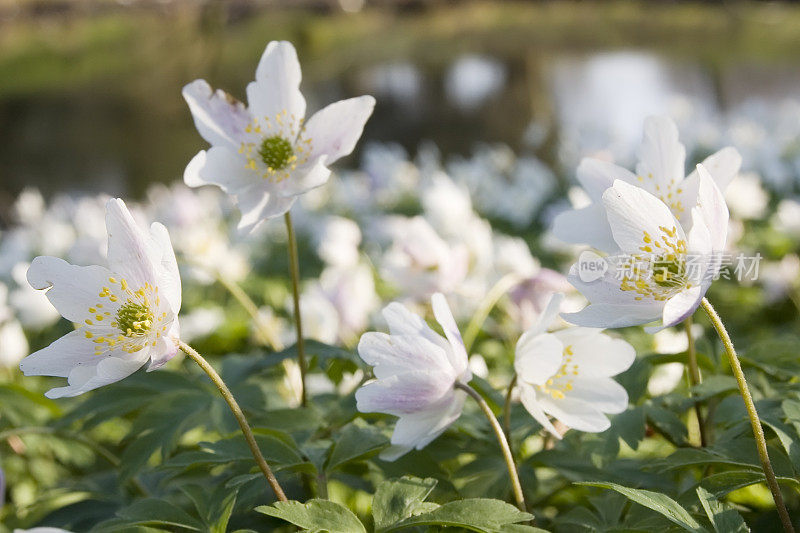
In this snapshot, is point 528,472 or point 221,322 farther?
point 221,322

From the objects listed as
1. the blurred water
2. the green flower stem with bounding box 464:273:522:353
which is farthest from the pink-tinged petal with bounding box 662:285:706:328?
the blurred water

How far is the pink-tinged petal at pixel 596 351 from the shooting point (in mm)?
1198

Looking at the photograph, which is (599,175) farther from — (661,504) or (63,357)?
(63,357)

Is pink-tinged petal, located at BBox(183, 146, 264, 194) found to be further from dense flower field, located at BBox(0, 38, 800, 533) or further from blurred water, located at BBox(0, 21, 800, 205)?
blurred water, located at BBox(0, 21, 800, 205)

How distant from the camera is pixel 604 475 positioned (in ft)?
4.03

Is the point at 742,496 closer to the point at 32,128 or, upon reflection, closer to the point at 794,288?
the point at 794,288

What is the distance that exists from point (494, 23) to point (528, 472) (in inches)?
827

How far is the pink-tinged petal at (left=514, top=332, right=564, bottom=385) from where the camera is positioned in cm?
112

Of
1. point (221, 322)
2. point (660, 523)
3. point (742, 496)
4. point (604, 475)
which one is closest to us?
point (660, 523)

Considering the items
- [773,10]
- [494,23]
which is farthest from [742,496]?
[773,10]

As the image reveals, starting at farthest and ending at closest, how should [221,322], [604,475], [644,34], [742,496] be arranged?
[644,34]
[221,322]
[742,496]
[604,475]

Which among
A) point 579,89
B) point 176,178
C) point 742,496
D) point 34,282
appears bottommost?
point 176,178

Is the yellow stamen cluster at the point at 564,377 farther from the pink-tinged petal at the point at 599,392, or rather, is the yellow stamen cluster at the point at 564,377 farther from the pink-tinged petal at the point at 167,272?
the pink-tinged petal at the point at 167,272

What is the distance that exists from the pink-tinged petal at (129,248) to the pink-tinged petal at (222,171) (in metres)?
0.28
